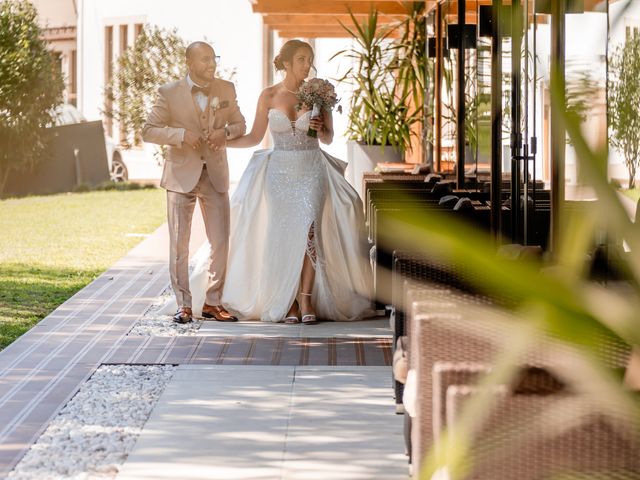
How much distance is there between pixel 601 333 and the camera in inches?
32.6

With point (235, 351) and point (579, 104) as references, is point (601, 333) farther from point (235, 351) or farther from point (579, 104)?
point (235, 351)

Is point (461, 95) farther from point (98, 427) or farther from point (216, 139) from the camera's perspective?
point (98, 427)

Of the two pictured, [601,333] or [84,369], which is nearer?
[601,333]

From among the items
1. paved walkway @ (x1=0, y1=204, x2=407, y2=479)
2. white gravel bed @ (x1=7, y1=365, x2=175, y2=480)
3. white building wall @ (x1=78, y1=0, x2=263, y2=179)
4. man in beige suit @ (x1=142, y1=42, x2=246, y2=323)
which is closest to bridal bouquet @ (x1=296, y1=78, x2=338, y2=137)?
man in beige suit @ (x1=142, y1=42, x2=246, y2=323)

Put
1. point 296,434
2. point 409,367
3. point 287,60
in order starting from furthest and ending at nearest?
point 287,60, point 296,434, point 409,367

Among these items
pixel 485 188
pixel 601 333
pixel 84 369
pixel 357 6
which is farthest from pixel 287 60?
pixel 601 333

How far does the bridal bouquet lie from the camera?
7023 mm

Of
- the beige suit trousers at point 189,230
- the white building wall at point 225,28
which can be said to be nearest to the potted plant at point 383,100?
the beige suit trousers at point 189,230

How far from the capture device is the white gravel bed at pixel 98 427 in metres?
3.79

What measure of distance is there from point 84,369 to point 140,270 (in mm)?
4620

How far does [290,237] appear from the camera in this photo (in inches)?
286

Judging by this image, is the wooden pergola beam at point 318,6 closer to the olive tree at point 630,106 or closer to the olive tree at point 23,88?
the olive tree at point 630,106

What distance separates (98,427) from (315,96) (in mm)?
3177

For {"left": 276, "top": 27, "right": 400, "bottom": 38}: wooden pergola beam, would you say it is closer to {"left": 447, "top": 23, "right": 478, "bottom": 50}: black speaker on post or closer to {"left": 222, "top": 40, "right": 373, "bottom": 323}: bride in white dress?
{"left": 447, "top": 23, "right": 478, "bottom": 50}: black speaker on post
